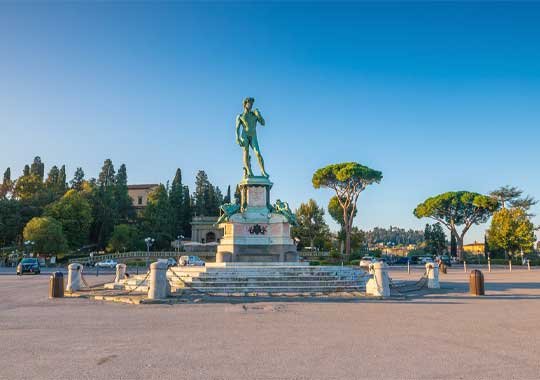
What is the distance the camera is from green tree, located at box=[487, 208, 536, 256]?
5519 cm

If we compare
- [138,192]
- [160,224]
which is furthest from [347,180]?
[138,192]

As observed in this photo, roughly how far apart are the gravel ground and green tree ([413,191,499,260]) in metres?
54.4

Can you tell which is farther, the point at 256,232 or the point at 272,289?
the point at 256,232

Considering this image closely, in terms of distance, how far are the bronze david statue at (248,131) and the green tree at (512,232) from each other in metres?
44.9

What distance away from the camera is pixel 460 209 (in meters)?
63.6

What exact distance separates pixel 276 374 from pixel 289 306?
6746 millimetres

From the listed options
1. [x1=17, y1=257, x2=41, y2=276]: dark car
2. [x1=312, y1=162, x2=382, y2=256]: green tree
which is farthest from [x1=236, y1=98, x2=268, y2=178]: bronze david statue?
[x1=312, y1=162, x2=382, y2=256]: green tree

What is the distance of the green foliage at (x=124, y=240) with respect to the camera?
63938 mm

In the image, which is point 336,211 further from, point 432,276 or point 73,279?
point 73,279

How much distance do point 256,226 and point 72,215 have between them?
4740 cm

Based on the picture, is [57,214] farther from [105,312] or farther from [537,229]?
[537,229]

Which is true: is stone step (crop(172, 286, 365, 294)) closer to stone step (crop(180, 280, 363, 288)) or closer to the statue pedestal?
stone step (crop(180, 280, 363, 288))

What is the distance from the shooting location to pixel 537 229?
59844 millimetres

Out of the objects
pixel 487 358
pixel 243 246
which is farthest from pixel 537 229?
pixel 487 358
